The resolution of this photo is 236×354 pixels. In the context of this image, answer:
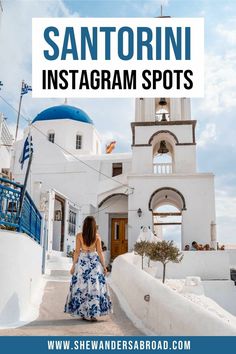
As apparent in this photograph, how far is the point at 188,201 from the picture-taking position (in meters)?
18.6

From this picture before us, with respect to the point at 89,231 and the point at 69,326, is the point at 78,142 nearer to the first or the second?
the point at 89,231

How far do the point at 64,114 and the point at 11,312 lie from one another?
2241cm

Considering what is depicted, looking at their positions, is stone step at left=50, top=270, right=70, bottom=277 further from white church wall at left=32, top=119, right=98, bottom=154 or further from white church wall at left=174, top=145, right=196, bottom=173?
white church wall at left=32, top=119, right=98, bottom=154

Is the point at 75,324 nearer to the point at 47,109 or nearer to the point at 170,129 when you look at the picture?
the point at 170,129

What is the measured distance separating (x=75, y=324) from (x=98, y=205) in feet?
54.4

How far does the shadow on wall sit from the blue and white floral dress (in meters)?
0.72

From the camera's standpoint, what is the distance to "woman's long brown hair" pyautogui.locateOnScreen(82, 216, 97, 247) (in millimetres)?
5879

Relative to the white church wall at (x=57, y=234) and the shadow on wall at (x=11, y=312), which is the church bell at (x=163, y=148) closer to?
the white church wall at (x=57, y=234)

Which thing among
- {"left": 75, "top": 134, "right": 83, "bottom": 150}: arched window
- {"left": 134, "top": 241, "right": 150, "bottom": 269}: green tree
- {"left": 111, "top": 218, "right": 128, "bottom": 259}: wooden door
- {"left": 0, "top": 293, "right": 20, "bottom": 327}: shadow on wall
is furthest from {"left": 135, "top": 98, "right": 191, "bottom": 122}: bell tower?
{"left": 0, "top": 293, "right": 20, "bottom": 327}: shadow on wall

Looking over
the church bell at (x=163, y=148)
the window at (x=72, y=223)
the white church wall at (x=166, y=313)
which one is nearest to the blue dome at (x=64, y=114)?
the church bell at (x=163, y=148)

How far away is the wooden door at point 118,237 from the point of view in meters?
21.2

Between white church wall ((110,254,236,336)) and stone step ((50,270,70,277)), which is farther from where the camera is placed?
stone step ((50,270,70,277))

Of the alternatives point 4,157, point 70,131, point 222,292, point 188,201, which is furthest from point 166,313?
point 70,131
